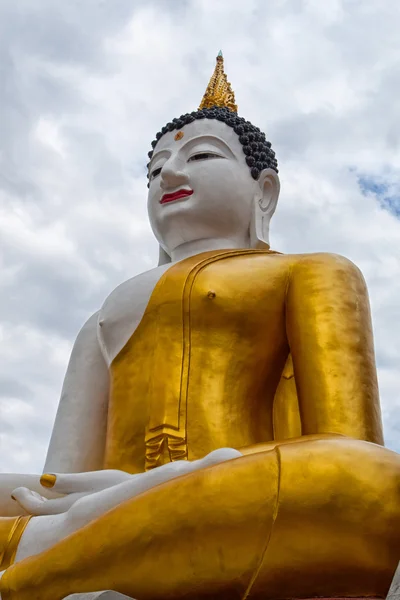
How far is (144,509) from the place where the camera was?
9.74ft

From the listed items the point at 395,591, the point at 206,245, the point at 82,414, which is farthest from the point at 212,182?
the point at 395,591

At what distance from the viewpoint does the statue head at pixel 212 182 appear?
499 cm

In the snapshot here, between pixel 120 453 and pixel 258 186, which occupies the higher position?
pixel 258 186

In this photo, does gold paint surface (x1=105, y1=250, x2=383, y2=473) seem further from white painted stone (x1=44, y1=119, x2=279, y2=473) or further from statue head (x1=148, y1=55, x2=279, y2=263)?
statue head (x1=148, y1=55, x2=279, y2=263)

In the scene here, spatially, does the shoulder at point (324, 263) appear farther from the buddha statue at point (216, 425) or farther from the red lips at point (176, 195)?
the red lips at point (176, 195)

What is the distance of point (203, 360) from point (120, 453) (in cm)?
60

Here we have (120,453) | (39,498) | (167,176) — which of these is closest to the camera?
(39,498)

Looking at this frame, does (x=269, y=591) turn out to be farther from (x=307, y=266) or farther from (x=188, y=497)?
(x=307, y=266)

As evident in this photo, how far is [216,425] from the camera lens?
4.21m

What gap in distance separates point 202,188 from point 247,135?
1.56 feet

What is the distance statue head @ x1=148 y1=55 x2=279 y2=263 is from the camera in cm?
499

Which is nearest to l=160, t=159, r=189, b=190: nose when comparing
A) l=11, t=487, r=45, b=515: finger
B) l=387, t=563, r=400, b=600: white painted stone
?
l=11, t=487, r=45, b=515: finger

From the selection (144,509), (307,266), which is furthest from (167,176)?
(144,509)

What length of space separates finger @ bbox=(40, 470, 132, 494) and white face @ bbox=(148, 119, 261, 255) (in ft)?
5.83
